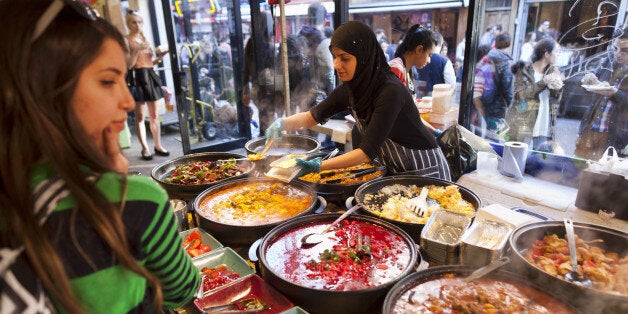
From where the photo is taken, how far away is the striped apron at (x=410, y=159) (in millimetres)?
2789

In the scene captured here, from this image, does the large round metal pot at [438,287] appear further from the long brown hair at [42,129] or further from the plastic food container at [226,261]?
the long brown hair at [42,129]

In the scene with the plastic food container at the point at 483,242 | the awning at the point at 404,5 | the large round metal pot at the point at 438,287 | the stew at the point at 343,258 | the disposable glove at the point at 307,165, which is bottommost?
the stew at the point at 343,258

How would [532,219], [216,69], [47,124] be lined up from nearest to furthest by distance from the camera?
[47,124]
[532,219]
[216,69]

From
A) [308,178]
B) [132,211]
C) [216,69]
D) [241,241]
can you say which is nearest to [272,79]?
[216,69]

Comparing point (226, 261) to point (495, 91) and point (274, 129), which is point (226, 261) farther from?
point (495, 91)

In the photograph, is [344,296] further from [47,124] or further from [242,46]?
[242,46]

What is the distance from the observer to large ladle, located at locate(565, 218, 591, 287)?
4.77ft

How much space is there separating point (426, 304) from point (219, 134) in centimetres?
668

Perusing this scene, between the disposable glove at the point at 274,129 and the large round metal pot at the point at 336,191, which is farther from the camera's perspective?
the disposable glove at the point at 274,129

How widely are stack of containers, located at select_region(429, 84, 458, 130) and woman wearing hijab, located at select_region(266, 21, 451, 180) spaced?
158cm

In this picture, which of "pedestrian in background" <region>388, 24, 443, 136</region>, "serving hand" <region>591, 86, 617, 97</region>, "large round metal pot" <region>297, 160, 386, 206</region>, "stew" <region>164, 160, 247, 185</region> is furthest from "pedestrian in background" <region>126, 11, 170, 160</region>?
"serving hand" <region>591, 86, 617, 97</region>

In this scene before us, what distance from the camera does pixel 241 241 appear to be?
2.01 meters

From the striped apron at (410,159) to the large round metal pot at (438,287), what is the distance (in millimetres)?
1244

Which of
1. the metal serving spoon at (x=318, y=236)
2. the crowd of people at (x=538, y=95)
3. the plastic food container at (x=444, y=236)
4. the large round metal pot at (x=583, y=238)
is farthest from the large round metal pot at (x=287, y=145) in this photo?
the crowd of people at (x=538, y=95)
